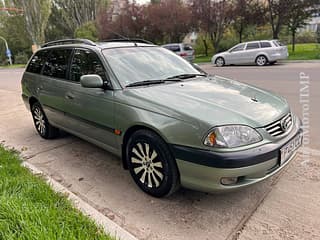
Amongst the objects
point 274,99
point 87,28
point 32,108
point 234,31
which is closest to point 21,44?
point 87,28

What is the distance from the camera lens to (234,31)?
2455cm

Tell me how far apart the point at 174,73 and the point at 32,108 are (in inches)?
119

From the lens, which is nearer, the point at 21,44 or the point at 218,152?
the point at 218,152

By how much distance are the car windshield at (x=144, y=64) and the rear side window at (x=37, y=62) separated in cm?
179

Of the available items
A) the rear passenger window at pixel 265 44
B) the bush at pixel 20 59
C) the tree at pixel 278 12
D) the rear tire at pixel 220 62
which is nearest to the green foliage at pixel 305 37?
the tree at pixel 278 12

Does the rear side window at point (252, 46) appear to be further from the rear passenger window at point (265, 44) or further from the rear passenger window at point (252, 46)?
the rear passenger window at point (265, 44)

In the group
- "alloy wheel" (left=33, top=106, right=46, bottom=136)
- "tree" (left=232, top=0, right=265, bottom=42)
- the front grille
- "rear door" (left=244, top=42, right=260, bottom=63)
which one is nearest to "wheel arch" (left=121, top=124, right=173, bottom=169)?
the front grille

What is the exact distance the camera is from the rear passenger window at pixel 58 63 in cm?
406

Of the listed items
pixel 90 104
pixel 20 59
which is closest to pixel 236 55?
pixel 90 104

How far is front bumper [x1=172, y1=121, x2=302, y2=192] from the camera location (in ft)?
7.57

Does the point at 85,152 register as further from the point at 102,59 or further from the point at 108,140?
the point at 102,59

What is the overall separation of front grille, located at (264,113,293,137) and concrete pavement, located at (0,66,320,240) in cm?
66

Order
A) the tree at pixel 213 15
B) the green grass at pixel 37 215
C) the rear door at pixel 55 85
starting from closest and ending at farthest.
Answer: the green grass at pixel 37 215 → the rear door at pixel 55 85 → the tree at pixel 213 15

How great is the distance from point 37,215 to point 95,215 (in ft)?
1.64
